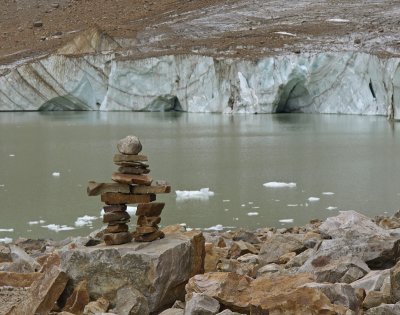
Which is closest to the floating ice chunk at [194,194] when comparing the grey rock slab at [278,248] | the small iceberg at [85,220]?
the small iceberg at [85,220]

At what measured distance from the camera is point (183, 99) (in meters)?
37.5

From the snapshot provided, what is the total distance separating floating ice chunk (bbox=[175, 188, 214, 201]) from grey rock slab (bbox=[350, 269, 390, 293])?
25.2 ft

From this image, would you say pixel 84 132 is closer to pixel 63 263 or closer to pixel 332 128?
pixel 332 128

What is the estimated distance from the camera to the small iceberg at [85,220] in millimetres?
9594

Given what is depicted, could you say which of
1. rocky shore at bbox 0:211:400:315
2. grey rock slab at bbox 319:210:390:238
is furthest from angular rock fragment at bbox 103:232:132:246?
grey rock slab at bbox 319:210:390:238

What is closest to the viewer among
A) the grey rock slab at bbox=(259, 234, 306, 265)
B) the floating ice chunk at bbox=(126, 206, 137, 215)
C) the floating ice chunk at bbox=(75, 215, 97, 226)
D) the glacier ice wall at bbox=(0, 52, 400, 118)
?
the grey rock slab at bbox=(259, 234, 306, 265)

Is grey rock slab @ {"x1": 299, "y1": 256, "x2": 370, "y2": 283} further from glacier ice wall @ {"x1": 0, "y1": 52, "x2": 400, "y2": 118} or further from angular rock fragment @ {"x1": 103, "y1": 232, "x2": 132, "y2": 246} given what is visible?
glacier ice wall @ {"x1": 0, "y1": 52, "x2": 400, "y2": 118}

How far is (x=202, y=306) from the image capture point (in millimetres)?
3303

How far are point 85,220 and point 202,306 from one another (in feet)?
21.8

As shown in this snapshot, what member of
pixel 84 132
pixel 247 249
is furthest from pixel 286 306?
pixel 84 132

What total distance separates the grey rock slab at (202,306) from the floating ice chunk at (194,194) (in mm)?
7894

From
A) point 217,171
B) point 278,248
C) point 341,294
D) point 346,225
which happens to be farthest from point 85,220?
point 341,294

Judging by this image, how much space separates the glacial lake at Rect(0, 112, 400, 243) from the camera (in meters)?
10.1

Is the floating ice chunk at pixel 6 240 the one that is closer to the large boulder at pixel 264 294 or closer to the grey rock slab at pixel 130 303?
the grey rock slab at pixel 130 303
